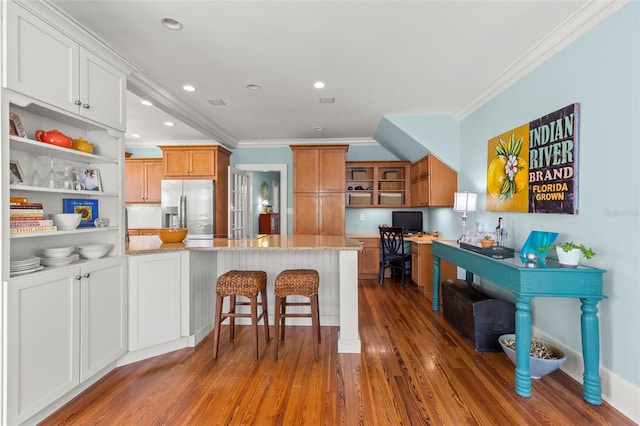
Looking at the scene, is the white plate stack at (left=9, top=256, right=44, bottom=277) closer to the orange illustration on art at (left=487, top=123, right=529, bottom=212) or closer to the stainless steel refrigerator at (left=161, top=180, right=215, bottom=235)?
the stainless steel refrigerator at (left=161, top=180, right=215, bottom=235)

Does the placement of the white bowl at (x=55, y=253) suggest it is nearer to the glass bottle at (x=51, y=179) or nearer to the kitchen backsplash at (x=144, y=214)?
the glass bottle at (x=51, y=179)

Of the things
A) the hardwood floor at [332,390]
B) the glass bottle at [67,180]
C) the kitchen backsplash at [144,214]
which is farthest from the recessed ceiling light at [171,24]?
the kitchen backsplash at [144,214]

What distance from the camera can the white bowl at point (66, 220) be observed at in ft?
6.86

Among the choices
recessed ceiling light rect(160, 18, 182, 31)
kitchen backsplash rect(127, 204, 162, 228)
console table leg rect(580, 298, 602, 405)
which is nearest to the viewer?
console table leg rect(580, 298, 602, 405)

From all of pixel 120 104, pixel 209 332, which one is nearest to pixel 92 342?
pixel 209 332

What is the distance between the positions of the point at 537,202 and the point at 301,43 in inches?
93.5

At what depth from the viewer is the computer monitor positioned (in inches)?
228

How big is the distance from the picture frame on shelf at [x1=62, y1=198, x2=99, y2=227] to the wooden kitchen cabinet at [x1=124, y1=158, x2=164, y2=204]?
3.68 metres

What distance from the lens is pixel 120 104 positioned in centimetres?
249

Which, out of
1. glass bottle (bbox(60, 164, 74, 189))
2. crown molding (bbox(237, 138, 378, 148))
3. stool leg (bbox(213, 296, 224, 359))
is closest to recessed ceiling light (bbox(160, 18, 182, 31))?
glass bottle (bbox(60, 164, 74, 189))

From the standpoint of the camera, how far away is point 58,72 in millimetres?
1949

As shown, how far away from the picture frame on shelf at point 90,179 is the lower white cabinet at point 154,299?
2.03ft

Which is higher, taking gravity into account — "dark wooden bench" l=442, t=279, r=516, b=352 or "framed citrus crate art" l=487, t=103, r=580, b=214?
"framed citrus crate art" l=487, t=103, r=580, b=214

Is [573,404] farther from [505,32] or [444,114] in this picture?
[444,114]
